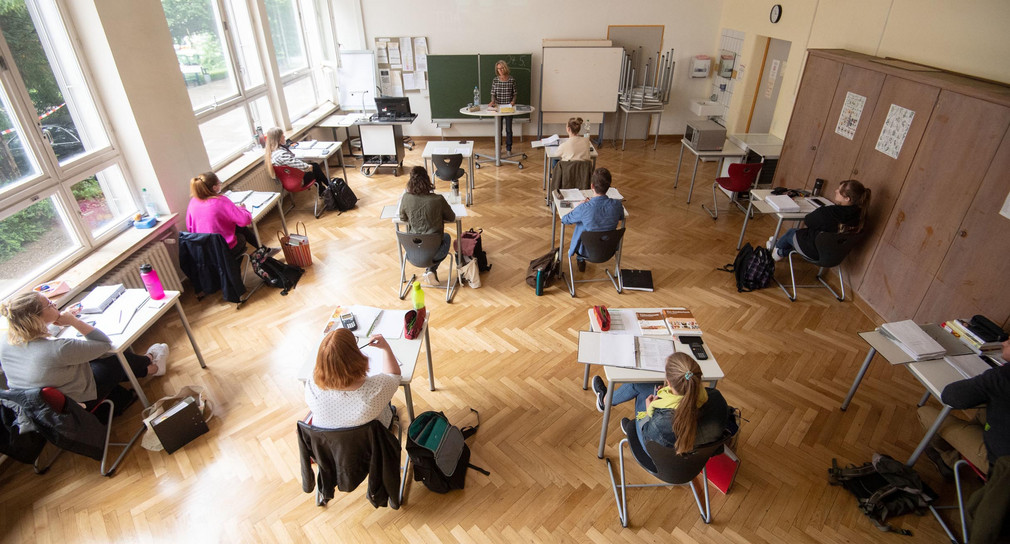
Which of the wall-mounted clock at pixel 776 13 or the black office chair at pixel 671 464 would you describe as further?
the wall-mounted clock at pixel 776 13

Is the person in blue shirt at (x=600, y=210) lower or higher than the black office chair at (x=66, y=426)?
higher

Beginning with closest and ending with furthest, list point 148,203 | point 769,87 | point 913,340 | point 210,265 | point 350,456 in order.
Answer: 1. point 350,456
2. point 913,340
3. point 210,265
4. point 148,203
5. point 769,87

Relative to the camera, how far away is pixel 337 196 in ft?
22.1

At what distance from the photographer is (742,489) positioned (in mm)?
3064

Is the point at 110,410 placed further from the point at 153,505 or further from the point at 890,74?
the point at 890,74

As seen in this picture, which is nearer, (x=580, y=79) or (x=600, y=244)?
(x=600, y=244)

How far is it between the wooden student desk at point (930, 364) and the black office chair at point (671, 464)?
135cm

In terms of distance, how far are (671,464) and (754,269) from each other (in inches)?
125

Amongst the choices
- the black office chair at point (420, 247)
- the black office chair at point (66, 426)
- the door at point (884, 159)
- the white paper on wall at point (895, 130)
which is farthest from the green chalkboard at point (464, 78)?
the black office chair at point (66, 426)

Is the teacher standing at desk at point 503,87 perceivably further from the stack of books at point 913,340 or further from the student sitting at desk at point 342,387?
the student sitting at desk at point 342,387

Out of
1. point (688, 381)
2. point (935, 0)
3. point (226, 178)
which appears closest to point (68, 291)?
point (226, 178)

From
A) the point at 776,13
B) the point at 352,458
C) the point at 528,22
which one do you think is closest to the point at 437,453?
the point at 352,458

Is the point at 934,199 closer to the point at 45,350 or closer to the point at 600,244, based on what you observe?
the point at 600,244

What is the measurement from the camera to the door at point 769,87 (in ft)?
23.8
